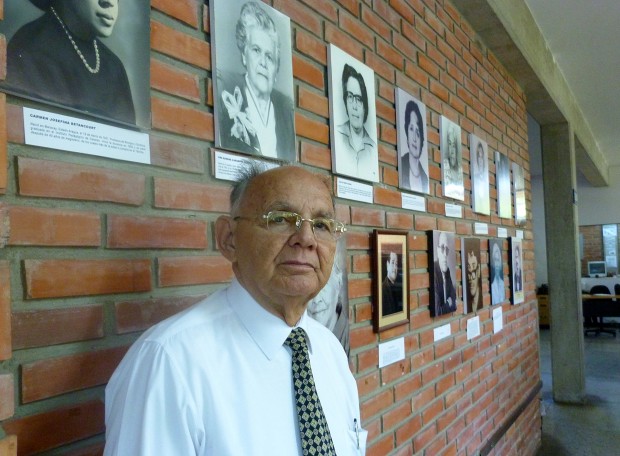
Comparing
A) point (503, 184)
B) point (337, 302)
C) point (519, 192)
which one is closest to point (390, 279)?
point (337, 302)

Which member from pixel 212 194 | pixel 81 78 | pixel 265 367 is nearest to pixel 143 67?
pixel 81 78

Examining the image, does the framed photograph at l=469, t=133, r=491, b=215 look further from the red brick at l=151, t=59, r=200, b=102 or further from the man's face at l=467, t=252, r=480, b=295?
the red brick at l=151, t=59, r=200, b=102

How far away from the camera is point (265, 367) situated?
1010 millimetres

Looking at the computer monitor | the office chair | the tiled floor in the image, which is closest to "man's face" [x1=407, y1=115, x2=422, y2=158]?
the tiled floor

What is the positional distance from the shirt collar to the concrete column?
223 inches

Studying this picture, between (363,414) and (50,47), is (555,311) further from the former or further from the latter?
(50,47)

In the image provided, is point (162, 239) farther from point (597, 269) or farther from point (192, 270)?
point (597, 269)

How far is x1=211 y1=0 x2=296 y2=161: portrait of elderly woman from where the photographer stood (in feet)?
4.46

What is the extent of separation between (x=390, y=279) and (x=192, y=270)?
1.11 m

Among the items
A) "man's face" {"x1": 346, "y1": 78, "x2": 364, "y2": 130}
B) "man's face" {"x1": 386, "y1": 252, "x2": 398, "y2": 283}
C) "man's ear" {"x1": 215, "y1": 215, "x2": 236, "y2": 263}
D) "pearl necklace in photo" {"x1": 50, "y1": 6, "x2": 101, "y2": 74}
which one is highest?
"man's face" {"x1": 346, "y1": 78, "x2": 364, "y2": 130}

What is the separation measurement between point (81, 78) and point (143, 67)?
172 mm

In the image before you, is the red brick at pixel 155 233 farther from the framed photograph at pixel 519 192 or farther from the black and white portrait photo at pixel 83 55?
the framed photograph at pixel 519 192

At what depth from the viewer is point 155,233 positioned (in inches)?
45.6

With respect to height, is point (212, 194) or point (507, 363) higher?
point (212, 194)
